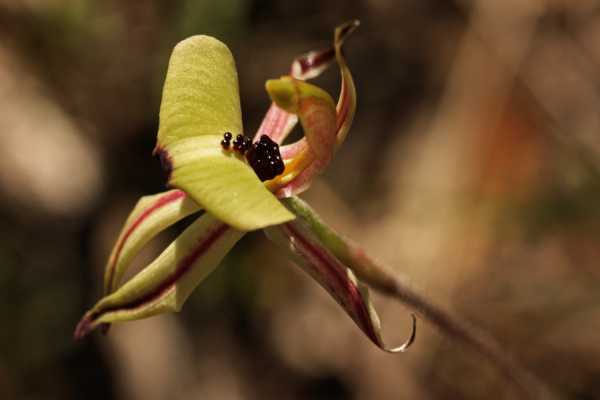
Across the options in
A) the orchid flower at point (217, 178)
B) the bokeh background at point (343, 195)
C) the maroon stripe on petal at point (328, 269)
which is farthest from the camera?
the bokeh background at point (343, 195)

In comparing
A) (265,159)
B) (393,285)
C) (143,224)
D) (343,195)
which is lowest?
(343,195)

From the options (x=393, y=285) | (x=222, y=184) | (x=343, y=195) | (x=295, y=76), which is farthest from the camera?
(x=343, y=195)

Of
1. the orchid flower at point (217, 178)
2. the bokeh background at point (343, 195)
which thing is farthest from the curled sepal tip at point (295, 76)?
the bokeh background at point (343, 195)

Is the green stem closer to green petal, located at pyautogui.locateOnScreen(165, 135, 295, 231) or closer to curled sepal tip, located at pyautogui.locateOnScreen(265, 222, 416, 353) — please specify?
curled sepal tip, located at pyautogui.locateOnScreen(265, 222, 416, 353)

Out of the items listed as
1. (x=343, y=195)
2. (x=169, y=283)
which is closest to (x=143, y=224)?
(x=169, y=283)

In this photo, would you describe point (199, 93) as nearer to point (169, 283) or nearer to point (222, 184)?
point (222, 184)

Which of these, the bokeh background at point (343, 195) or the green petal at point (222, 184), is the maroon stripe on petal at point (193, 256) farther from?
the bokeh background at point (343, 195)

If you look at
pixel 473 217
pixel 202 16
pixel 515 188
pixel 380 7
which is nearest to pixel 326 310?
pixel 473 217
